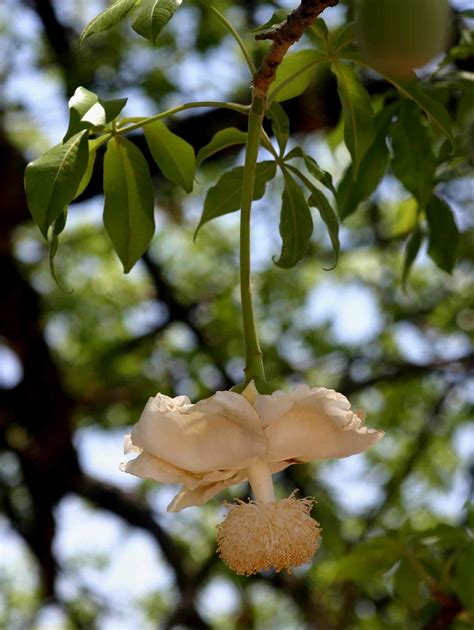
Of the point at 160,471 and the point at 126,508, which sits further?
the point at 126,508

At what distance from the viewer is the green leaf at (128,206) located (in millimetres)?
978

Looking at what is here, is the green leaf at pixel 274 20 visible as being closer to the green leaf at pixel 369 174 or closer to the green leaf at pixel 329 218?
the green leaf at pixel 329 218

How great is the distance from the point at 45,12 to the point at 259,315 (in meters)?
1.15

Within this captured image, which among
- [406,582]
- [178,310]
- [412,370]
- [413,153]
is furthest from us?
[178,310]

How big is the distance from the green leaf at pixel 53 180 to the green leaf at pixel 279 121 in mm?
172

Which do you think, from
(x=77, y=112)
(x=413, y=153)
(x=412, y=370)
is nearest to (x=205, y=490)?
(x=77, y=112)

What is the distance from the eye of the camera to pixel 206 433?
2.54 ft

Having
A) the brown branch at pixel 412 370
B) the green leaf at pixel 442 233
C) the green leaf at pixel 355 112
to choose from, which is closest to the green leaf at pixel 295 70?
the green leaf at pixel 355 112

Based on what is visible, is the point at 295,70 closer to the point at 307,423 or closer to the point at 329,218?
the point at 329,218

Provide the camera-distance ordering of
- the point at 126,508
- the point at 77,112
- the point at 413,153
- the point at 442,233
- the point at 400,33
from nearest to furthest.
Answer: the point at 400,33 → the point at 77,112 → the point at 413,153 → the point at 442,233 → the point at 126,508

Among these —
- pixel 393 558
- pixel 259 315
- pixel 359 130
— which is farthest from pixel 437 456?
pixel 359 130

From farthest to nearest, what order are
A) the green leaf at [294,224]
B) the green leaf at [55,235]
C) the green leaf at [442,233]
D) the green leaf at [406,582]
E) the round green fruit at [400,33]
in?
the green leaf at [406,582] → the green leaf at [442,233] → the green leaf at [294,224] → the green leaf at [55,235] → the round green fruit at [400,33]

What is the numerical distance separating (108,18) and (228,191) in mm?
262

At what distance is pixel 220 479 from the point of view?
0.81 m
